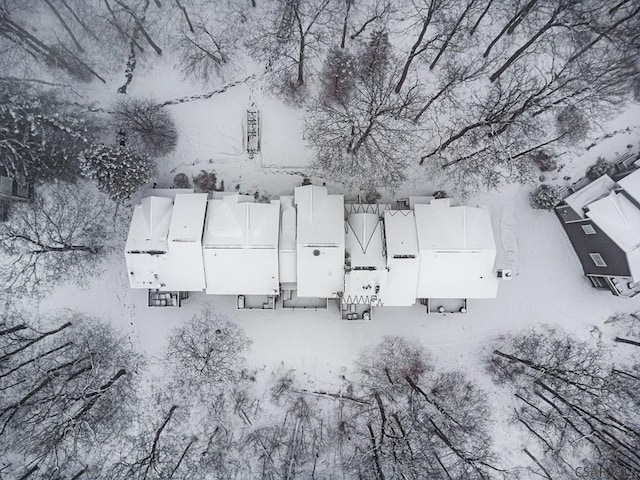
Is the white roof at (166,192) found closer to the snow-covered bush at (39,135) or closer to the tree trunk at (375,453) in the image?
the snow-covered bush at (39,135)

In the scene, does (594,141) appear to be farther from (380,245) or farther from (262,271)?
(262,271)

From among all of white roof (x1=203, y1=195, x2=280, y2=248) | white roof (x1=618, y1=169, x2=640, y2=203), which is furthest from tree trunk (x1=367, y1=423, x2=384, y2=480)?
white roof (x1=618, y1=169, x2=640, y2=203)

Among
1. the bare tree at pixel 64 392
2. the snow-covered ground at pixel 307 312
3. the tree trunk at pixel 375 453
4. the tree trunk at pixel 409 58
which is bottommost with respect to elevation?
the tree trunk at pixel 375 453

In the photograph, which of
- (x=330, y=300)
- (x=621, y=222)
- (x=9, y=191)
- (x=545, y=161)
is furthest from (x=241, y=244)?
(x=621, y=222)

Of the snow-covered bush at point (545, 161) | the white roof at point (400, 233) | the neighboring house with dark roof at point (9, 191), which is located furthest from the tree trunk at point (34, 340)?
the snow-covered bush at point (545, 161)

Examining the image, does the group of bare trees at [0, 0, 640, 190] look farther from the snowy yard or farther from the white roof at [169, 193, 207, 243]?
the white roof at [169, 193, 207, 243]

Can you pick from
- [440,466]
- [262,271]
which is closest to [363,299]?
[262,271]
